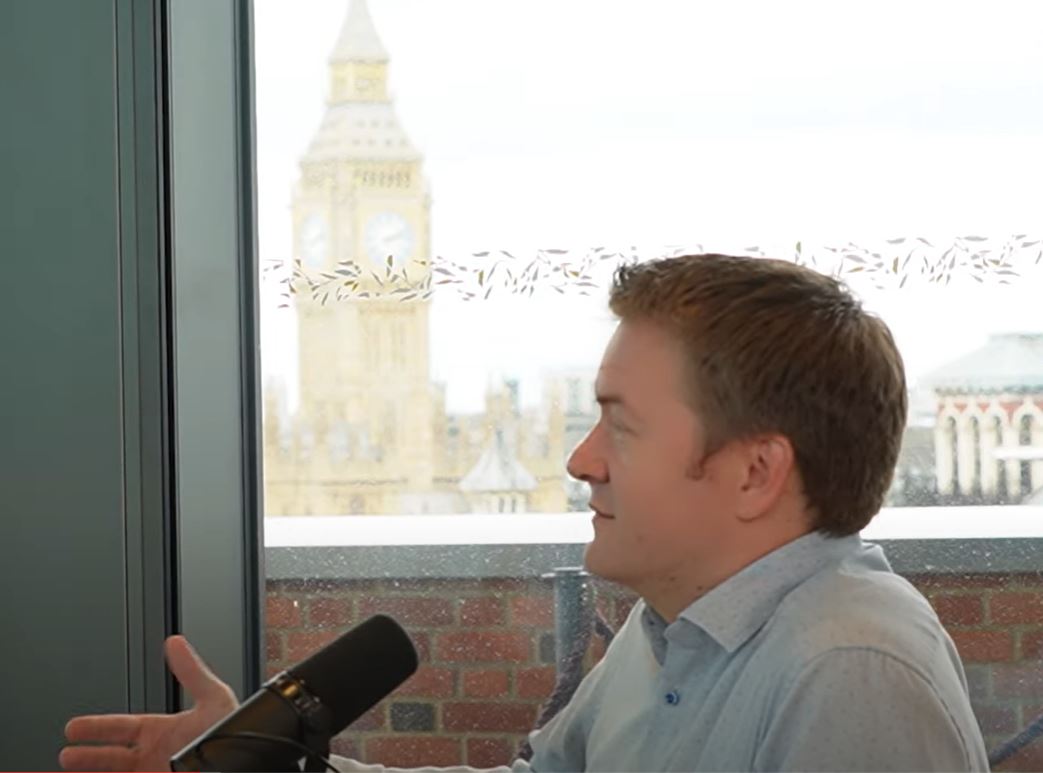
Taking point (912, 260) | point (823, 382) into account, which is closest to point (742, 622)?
point (823, 382)

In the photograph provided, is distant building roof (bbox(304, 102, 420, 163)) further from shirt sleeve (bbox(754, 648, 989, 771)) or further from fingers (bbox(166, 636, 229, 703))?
shirt sleeve (bbox(754, 648, 989, 771))

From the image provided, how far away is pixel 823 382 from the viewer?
159cm

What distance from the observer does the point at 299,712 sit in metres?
1.29

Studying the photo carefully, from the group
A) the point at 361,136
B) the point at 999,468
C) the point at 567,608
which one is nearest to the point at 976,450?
the point at 999,468

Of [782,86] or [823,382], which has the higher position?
[782,86]

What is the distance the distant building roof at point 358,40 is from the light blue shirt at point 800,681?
993 millimetres

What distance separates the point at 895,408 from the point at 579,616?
32.0 inches

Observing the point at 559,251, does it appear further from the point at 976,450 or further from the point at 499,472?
the point at 976,450

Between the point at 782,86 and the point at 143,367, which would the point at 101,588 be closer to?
the point at 143,367

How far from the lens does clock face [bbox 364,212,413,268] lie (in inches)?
90.1

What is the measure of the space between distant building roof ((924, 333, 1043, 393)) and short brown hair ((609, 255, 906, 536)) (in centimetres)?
67

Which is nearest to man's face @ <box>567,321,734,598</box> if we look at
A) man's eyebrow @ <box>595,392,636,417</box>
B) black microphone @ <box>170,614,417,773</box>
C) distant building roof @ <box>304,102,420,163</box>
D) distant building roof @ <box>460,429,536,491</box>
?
man's eyebrow @ <box>595,392,636,417</box>

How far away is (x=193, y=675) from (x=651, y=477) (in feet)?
1.77

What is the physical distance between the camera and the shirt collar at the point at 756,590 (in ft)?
5.14
